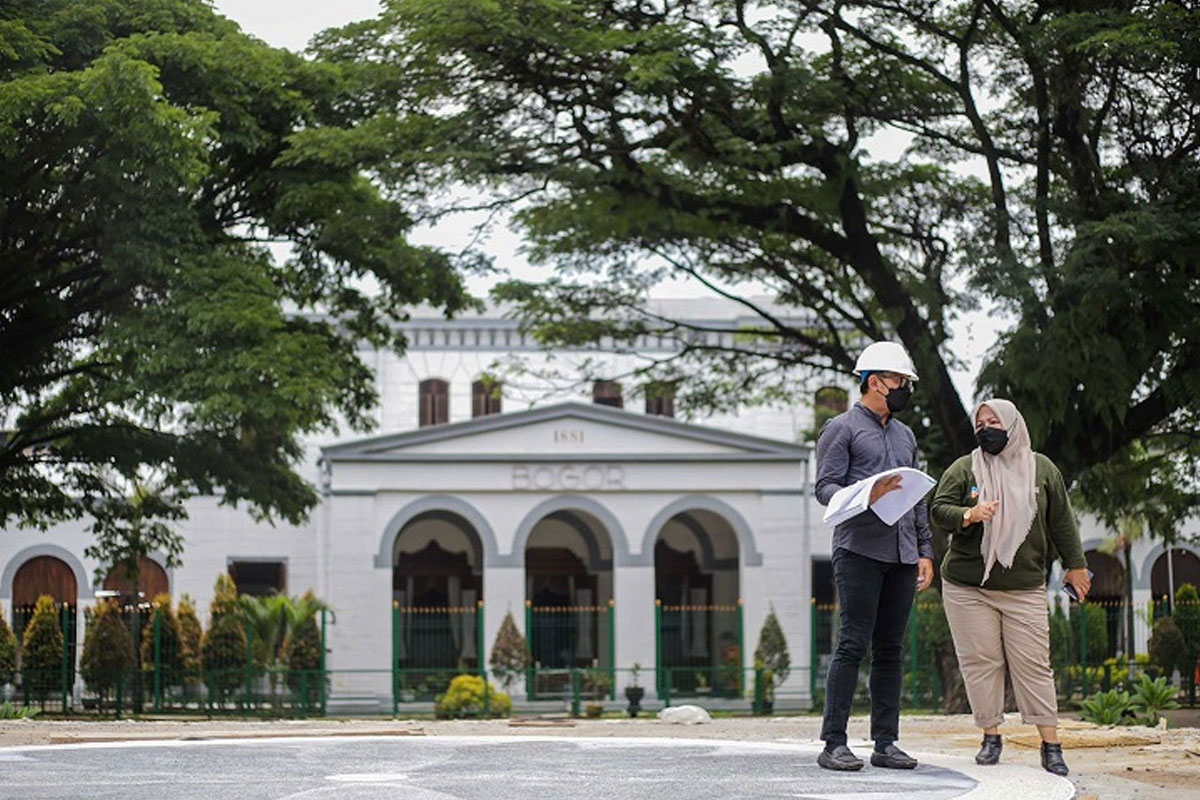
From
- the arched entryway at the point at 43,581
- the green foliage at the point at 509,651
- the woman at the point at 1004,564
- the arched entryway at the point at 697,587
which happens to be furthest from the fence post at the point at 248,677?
the woman at the point at 1004,564

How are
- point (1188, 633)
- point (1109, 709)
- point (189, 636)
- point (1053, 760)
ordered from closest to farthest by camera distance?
point (1053, 760)
point (1109, 709)
point (1188, 633)
point (189, 636)

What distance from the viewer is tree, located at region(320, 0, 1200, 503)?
18172 millimetres

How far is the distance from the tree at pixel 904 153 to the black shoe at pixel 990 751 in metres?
9.47

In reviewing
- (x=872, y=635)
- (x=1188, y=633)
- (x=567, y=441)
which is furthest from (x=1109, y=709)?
(x=567, y=441)

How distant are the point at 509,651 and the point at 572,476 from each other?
4.72m

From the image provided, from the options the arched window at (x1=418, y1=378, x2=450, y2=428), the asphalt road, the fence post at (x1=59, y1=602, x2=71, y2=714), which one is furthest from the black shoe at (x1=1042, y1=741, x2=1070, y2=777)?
the arched window at (x1=418, y1=378, x2=450, y2=428)

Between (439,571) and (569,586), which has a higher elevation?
(439,571)

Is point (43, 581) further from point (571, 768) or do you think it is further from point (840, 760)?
point (840, 760)

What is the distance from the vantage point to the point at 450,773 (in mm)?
8250

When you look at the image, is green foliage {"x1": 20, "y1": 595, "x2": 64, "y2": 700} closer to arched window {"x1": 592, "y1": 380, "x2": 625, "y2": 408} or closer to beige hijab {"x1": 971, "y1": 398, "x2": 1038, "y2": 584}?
arched window {"x1": 592, "y1": 380, "x2": 625, "y2": 408}

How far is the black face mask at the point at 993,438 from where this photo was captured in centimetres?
849

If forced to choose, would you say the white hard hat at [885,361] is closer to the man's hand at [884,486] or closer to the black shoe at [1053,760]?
the man's hand at [884,486]

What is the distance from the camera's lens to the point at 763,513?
1474 inches

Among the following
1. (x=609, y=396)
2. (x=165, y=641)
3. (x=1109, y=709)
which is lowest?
(x=1109, y=709)
